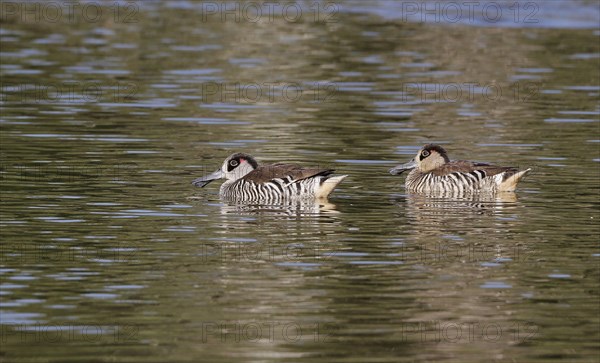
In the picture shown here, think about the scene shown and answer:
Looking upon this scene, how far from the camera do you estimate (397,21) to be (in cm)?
4019

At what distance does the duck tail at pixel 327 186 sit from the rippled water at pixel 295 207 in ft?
0.54

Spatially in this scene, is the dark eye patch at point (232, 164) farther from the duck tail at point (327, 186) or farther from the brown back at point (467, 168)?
the brown back at point (467, 168)

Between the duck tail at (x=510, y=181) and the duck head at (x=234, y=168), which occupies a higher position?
the duck head at (x=234, y=168)

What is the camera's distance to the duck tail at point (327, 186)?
695 inches

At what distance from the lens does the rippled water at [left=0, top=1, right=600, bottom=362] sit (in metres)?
11.6

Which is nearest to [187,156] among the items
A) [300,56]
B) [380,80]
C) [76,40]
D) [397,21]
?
[380,80]

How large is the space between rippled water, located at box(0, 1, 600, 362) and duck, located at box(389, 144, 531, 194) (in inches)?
11.1

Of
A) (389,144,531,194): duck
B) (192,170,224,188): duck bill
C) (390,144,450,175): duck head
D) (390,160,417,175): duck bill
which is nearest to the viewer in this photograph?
(389,144,531,194): duck

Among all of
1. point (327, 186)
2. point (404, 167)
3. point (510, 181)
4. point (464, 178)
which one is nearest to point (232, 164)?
point (327, 186)

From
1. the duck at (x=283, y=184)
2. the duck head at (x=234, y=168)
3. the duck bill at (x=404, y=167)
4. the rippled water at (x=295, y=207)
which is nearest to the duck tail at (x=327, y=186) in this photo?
the duck at (x=283, y=184)

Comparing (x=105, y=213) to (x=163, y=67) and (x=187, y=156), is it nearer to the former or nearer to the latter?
(x=187, y=156)

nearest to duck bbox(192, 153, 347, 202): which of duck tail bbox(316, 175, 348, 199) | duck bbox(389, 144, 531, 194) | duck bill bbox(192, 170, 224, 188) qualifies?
duck tail bbox(316, 175, 348, 199)

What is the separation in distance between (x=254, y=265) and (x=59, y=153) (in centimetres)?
784

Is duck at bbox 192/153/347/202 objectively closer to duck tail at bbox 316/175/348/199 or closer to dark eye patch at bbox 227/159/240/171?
duck tail at bbox 316/175/348/199
